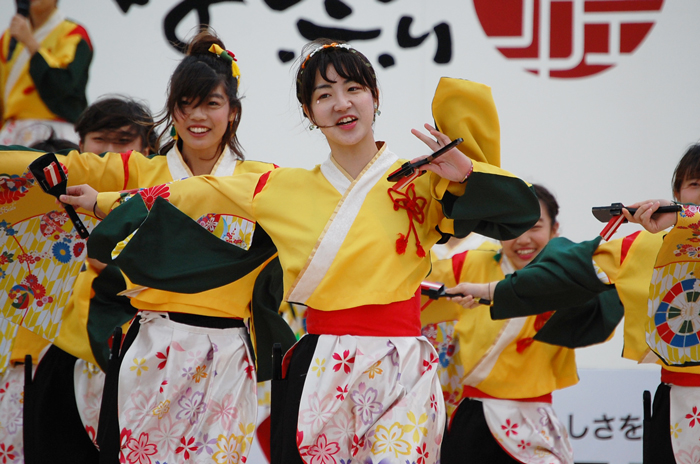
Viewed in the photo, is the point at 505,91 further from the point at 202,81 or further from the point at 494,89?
the point at 202,81

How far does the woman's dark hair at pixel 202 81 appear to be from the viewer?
8.79 feet

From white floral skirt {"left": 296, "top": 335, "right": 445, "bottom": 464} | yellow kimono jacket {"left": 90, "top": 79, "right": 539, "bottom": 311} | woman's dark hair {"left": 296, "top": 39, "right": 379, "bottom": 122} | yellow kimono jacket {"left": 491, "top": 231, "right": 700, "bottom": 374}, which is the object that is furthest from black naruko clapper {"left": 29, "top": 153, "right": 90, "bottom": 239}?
yellow kimono jacket {"left": 491, "top": 231, "right": 700, "bottom": 374}

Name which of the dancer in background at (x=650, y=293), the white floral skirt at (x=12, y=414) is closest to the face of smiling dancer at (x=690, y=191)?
the dancer in background at (x=650, y=293)

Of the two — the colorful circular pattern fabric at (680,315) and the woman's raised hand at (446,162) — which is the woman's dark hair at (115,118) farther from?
the colorful circular pattern fabric at (680,315)

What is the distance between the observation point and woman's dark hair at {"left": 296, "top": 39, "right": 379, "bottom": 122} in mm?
2100

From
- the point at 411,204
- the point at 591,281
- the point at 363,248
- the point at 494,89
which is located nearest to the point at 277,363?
the point at 363,248

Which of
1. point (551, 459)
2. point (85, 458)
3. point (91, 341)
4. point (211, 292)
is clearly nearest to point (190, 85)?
point (211, 292)

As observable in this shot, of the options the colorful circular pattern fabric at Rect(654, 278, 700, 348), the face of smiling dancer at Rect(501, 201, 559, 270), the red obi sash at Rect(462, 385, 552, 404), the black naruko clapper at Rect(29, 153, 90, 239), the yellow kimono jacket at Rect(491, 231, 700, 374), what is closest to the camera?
the black naruko clapper at Rect(29, 153, 90, 239)

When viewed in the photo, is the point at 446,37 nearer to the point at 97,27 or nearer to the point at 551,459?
the point at 97,27

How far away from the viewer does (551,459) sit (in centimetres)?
301

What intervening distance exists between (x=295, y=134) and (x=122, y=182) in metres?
1.75

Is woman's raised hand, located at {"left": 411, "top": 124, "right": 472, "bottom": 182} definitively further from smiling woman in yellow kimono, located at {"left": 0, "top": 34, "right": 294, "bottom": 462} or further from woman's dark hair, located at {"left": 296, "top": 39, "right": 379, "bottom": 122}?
smiling woman in yellow kimono, located at {"left": 0, "top": 34, "right": 294, "bottom": 462}

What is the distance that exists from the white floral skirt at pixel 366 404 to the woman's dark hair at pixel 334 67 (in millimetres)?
676

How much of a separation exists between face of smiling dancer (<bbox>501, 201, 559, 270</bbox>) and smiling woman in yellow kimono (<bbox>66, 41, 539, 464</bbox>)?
1.24 m
